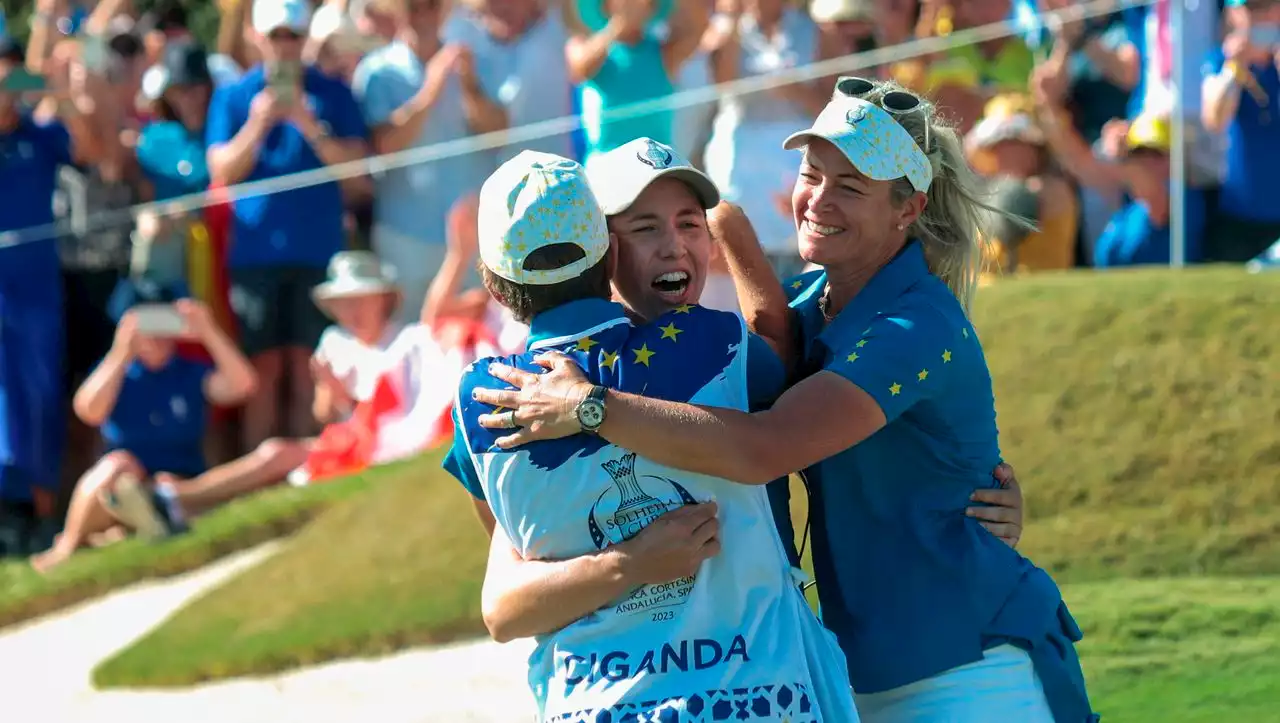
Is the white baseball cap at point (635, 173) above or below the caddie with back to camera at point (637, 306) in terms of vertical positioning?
above

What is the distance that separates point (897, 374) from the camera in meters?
3.37

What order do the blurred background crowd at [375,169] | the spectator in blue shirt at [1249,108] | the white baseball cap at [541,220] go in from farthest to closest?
1. the blurred background crowd at [375,169]
2. the spectator in blue shirt at [1249,108]
3. the white baseball cap at [541,220]

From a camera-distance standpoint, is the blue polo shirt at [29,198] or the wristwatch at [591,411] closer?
the wristwatch at [591,411]

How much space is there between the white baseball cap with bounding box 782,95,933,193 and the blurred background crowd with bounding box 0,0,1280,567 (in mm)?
4566

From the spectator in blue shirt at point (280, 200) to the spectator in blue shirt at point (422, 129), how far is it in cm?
22

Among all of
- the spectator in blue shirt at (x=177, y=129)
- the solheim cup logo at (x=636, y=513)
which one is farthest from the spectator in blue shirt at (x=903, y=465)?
the spectator in blue shirt at (x=177, y=129)

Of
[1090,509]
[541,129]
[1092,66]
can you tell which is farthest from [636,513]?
[1092,66]

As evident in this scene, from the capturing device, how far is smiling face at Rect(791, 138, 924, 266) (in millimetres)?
3590

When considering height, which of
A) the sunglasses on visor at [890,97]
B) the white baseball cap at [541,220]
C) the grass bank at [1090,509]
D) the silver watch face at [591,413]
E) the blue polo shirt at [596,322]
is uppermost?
the sunglasses on visor at [890,97]

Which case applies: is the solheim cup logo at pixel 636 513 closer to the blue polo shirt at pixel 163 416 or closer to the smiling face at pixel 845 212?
the smiling face at pixel 845 212

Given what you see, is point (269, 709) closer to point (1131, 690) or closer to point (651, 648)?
point (1131, 690)

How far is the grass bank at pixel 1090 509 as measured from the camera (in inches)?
284

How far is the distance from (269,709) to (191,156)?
390 cm

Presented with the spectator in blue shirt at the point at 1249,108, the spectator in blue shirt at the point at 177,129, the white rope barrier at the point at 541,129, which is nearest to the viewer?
the spectator in blue shirt at the point at 1249,108
